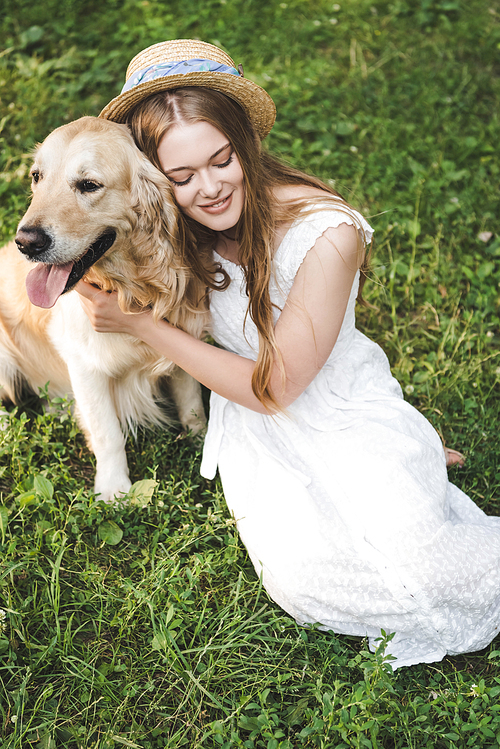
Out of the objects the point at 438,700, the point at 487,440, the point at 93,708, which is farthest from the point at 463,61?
the point at 93,708

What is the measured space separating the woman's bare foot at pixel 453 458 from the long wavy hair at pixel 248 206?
0.92 metres

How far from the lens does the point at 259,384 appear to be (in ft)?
7.84

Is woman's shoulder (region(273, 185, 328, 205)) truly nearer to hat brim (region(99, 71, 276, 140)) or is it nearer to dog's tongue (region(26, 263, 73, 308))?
hat brim (region(99, 71, 276, 140))

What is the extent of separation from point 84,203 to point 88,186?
6 centimetres

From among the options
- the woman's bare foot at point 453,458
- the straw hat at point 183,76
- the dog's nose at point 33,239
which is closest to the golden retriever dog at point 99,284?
the dog's nose at point 33,239

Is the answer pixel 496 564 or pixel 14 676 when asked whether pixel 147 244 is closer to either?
pixel 14 676

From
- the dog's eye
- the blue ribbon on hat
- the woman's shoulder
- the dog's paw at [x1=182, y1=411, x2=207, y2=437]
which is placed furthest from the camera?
the dog's paw at [x1=182, y1=411, x2=207, y2=437]

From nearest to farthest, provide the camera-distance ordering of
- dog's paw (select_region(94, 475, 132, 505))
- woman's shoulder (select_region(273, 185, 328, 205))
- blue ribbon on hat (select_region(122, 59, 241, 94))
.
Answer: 1. blue ribbon on hat (select_region(122, 59, 241, 94))
2. woman's shoulder (select_region(273, 185, 328, 205))
3. dog's paw (select_region(94, 475, 132, 505))

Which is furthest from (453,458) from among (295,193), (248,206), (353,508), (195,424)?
(248,206)

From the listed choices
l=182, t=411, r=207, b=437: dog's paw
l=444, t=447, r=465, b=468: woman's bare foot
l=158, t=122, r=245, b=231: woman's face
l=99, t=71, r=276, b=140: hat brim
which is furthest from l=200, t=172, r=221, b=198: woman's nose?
l=444, t=447, r=465, b=468: woman's bare foot

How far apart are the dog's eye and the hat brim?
252 mm

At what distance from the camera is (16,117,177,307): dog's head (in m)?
2.08

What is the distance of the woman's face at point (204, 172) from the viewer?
2.09m

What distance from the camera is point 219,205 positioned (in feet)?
7.29
